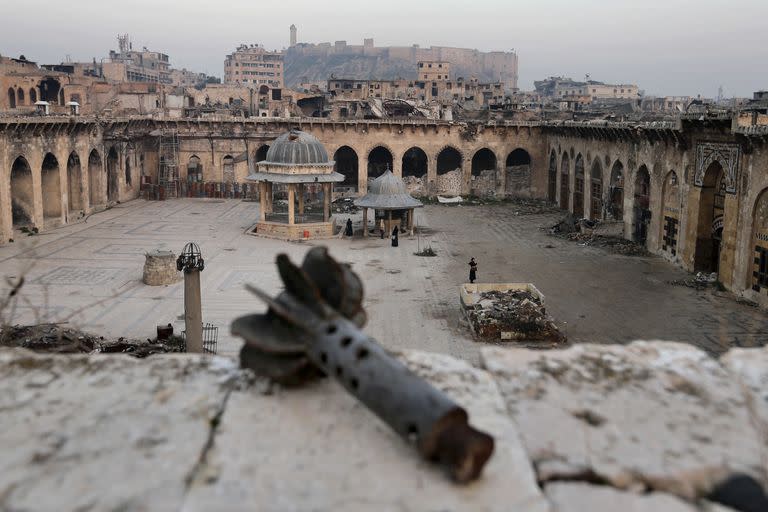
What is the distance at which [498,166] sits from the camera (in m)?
43.8

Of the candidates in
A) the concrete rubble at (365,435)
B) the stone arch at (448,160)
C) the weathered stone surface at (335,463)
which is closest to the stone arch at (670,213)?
the concrete rubble at (365,435)

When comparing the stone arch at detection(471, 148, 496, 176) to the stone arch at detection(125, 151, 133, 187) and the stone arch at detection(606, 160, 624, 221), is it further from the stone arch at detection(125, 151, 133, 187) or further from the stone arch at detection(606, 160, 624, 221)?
the stone arch at detection(125, 151, 133, 187)

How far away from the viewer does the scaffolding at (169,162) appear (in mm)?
42812

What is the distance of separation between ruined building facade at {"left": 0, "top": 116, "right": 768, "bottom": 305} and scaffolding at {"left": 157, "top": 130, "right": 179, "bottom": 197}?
1.14 ft

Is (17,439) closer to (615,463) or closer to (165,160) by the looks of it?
(615,463)

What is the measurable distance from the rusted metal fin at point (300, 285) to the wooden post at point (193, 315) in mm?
10848

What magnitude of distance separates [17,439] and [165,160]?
1679 inches

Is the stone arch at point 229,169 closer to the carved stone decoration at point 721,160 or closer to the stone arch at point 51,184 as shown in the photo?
the stone arch at point 51,184

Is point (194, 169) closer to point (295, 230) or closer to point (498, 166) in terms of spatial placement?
point (295, 230)

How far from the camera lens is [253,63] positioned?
123625 mm

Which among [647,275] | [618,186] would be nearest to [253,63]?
[618,186]

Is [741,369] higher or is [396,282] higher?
[741,369]

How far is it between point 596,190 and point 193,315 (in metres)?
24.5

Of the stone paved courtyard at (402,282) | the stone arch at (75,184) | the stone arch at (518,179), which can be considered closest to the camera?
the stone paved courtyard at (402,282)
